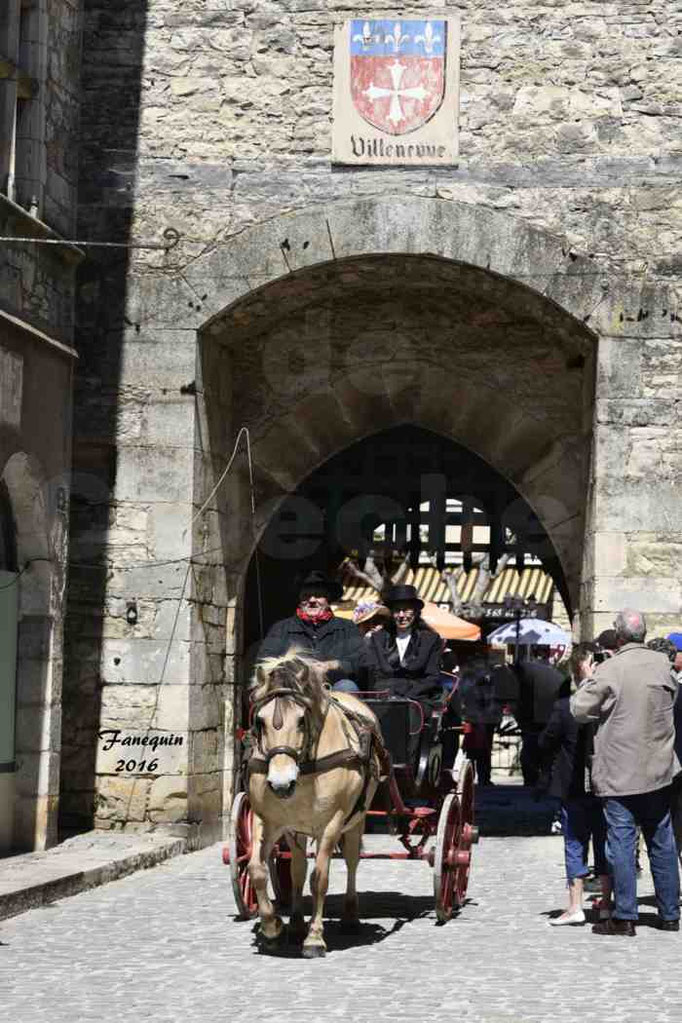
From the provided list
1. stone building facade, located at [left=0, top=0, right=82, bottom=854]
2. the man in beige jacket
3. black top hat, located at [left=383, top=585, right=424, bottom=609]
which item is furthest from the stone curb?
the man in beige jacket

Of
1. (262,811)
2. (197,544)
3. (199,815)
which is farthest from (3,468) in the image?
(262,811)

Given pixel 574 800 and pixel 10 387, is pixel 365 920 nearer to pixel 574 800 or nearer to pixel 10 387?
pixel 574 800

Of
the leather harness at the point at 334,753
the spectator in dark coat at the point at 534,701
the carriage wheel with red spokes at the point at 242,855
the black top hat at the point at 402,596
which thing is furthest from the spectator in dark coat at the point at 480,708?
the leather harness at the point at 334,753

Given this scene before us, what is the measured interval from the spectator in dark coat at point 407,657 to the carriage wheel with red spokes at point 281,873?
3.18 feet

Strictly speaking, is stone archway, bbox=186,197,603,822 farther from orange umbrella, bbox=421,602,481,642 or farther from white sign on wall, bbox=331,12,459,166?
orange umbrella, bbox=421,602,481,642

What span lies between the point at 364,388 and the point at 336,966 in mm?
7045

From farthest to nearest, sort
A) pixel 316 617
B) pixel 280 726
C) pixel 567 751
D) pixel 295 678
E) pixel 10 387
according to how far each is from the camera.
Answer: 1. pixel 10 387
2. pixel 316 617
3. pixel 567 751
4. pixel 295 678
5. pixel 280 726

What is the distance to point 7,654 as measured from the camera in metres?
11.0

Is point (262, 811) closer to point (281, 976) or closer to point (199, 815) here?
point (281, 976)

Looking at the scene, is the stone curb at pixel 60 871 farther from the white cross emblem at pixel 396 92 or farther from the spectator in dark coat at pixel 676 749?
the white cross emblem at pixel 396 92

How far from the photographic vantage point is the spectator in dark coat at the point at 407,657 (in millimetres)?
8969

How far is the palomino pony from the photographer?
730cm

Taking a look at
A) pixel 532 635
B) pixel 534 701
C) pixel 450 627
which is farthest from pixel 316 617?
pixel 532 635

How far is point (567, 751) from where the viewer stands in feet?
28.5
